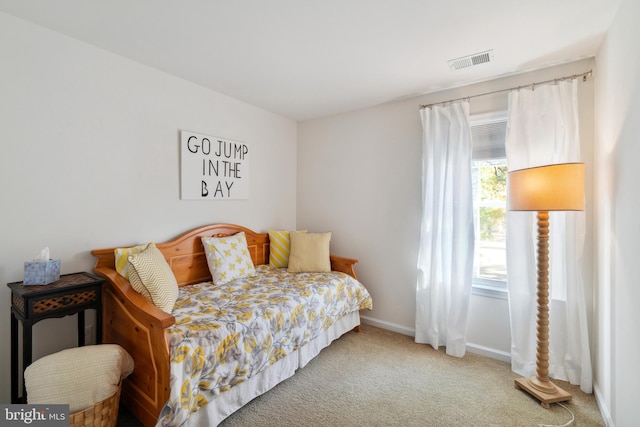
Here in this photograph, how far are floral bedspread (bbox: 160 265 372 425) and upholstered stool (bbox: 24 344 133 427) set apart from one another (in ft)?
1.11

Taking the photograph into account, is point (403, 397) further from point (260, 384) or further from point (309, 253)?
point (309, 253)

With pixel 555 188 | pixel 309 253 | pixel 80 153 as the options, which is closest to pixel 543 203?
pixel 555 188

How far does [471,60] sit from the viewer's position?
7.46 feet

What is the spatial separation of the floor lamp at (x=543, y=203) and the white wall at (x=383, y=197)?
51cm

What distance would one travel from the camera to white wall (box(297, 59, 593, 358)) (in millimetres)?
2666

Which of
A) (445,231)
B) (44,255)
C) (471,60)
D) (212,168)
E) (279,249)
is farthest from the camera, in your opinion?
(279,249)

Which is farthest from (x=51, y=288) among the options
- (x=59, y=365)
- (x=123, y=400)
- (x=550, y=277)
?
(x=550, y=277)

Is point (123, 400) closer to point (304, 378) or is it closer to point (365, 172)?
point (304, 378)

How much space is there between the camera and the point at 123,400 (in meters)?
1.84

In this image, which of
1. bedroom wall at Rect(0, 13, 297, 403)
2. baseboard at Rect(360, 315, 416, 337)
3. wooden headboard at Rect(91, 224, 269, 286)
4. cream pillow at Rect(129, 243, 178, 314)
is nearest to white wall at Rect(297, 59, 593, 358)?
baseboard at Rect(360, 315, 416, 337)

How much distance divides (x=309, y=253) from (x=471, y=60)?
7.43 feet

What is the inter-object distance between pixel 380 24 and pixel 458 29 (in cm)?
51

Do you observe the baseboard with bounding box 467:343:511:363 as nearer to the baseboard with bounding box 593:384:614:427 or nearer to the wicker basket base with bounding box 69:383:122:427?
the baseboard with bounding box 593:384:614:427

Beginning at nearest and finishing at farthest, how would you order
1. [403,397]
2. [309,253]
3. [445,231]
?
1. [403,397]
2. [445,231]
3. [309,253]
